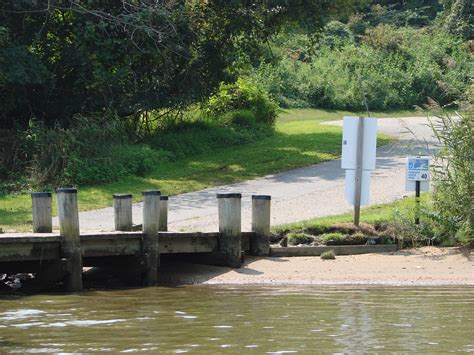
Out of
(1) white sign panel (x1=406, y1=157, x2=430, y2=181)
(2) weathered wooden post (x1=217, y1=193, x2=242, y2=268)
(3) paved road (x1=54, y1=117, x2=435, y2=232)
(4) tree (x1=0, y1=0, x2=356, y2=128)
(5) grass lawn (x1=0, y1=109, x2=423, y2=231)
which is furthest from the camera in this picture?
(4) tree (x1=0, y1=0, x2=356, y2=128)

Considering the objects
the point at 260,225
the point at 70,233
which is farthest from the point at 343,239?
the point at 70,233

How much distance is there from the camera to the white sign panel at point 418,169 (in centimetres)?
1723

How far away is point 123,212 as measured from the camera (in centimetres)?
1570

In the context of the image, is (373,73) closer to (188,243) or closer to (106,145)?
(106,145)

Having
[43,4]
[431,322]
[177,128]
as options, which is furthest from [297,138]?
[431,322]

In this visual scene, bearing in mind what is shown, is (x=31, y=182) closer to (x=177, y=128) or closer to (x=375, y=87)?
(x=177, y=128)

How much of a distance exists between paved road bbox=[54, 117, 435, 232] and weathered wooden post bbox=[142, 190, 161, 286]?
6.89 ft

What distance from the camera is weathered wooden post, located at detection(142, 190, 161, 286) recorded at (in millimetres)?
14945

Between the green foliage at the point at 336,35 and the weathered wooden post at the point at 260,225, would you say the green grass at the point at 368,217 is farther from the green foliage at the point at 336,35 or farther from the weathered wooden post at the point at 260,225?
the green foliage at the point at 336,35

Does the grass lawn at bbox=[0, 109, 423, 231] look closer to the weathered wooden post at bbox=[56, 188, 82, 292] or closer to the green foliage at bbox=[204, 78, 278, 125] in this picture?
the green foliage at bbox=[204, 78, 278, 125]

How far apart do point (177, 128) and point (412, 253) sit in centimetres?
1318

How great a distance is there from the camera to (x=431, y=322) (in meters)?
12.0

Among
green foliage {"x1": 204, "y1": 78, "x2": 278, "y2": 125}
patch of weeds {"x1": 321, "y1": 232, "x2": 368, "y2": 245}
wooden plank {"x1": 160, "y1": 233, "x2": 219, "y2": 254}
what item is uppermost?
green foliage {"x1": 204, "y1": 78, "x2": 278, "y2": 125}

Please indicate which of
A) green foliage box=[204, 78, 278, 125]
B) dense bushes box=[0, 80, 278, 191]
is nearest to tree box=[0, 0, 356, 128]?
dense bushes box=[0, 80, 278, 191]
